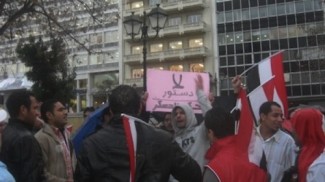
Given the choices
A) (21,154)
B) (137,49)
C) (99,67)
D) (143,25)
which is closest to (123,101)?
(21,154)

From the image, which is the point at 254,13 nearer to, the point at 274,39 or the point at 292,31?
the point at 274,39

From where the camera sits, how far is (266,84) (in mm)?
5191

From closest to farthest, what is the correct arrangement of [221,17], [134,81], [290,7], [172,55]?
1. [290,7]
2. [221,17]
3. [172,55]
4. [134,81]

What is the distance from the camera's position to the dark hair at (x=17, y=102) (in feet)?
13.6

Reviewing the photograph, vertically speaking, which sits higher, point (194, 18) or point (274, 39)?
point (194, 18)

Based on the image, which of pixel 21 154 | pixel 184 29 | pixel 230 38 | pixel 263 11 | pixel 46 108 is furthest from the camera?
pixel 184 29

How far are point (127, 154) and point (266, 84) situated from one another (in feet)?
9.39

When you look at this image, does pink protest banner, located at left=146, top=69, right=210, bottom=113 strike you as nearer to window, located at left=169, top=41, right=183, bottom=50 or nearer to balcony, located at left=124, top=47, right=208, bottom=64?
balcony, located at left=124, top=47, right=208, bottom=64

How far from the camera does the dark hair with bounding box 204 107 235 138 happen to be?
3.02 metres

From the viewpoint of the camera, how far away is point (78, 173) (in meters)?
2.77

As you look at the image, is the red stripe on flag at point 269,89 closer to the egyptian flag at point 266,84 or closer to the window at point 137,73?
the egyptian flag at point 266,84

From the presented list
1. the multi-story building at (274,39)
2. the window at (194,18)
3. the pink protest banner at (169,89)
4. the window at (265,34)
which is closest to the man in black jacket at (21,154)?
the pink protest banner at (169,89)

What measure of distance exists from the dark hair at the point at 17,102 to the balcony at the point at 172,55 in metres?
39.1

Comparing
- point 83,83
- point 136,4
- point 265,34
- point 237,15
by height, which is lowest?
point 83,83
